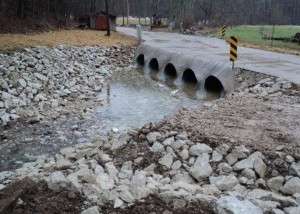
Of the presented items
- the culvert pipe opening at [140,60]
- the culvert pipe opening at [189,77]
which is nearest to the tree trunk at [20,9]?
the culvert pipe opening at [140,60]

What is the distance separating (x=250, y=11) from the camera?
10000cm

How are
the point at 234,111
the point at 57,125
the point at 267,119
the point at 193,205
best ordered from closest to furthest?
the point at 193,205 → the point at 267,119 → the point at 234,111 → the point at 57,125

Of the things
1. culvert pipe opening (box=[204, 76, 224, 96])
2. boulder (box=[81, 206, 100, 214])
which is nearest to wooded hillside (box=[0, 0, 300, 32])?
culvert pipe opening (box=[204, 76, 224, 96])

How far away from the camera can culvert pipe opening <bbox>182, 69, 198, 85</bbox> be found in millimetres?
23688

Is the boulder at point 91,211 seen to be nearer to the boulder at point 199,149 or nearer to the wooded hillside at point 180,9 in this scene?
the boulder at point 199,149

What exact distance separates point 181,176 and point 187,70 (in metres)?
15.8

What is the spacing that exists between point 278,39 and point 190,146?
3107 cm

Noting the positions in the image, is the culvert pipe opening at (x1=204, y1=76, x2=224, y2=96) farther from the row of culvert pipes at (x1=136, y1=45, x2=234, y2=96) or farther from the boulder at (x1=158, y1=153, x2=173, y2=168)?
the boulder at (x1=158, y1=153, x2=173, y2=168)

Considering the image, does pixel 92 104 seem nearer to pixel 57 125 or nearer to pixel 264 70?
pixel 57 125

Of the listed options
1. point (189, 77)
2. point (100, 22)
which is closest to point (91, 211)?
point (189, 77)

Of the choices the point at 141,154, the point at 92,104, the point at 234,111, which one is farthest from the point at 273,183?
the point at 92,104

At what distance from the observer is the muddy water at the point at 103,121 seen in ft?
40.6

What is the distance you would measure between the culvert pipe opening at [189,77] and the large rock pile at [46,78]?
15.3 ft

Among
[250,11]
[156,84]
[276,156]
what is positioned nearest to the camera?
[276,156]
